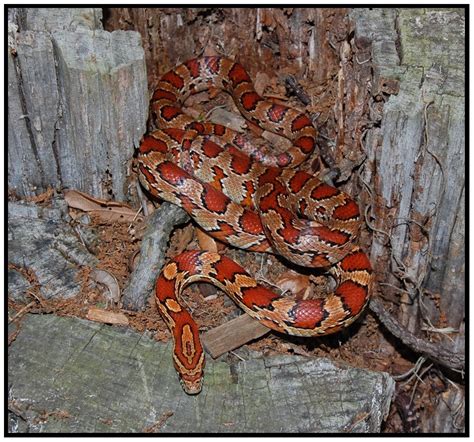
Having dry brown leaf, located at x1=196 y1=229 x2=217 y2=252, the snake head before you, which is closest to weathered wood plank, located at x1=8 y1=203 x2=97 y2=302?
dry brown leaf, located at x1=196 y1=229 x2=217 y2=252

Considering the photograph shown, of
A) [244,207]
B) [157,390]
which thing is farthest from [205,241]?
[157,390]

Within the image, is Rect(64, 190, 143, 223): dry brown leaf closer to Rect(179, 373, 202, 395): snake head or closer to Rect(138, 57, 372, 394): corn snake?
Rect(138, 57, 372, 394): corn snake

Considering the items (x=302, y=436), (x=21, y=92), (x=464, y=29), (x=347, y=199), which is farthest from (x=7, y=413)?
(x=464, y=29)

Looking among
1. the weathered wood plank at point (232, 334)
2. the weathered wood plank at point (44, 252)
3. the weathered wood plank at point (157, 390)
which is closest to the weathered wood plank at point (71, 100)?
the weathered wood plank at point (44, 252)

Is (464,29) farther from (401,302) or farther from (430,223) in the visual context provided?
(401,302)

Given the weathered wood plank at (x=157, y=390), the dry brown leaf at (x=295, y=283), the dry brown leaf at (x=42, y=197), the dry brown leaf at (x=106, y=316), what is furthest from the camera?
the dry brown leaf at (x=295, y=283)

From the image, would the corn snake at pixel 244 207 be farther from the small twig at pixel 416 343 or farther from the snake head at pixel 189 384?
the small twig at pixel 416 343
